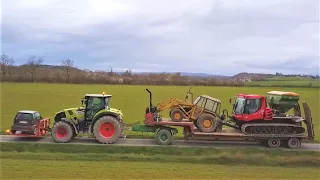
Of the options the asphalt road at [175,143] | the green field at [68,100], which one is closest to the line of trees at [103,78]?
the green field at [68,100]

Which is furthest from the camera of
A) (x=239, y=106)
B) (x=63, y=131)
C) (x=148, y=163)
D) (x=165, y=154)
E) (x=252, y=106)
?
(x=239, y=106)

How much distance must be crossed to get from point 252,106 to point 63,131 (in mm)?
10119

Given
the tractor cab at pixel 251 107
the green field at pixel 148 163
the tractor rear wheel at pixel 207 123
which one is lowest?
the green field at pixel 148 163

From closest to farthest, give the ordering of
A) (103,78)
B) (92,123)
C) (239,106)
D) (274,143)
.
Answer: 1. (92,123)
2. (274,143)
3. (239,106)
4. (103,78)

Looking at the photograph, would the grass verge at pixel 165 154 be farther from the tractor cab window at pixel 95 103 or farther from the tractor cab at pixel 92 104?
the tractor cab window at pixel 95 103

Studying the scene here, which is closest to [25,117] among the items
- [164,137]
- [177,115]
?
[164,137]

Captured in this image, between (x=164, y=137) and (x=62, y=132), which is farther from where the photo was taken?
(x=164, y=137)

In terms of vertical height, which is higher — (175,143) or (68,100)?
(68,100)

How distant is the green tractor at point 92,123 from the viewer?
19.7m

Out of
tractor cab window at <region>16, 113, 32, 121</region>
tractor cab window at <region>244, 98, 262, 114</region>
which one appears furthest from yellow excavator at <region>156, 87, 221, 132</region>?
tractor cab window at <region>16, 113, 32, 121</region>

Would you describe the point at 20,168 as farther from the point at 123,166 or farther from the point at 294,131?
the point at 294,131

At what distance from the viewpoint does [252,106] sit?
2094cm

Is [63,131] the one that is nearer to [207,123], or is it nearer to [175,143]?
[175,143]

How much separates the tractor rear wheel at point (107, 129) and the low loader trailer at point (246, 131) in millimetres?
963
